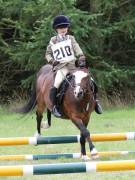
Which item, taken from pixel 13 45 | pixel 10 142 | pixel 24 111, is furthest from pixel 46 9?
pixel 10 142

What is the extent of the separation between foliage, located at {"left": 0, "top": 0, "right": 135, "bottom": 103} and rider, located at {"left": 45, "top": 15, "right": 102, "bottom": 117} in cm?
842

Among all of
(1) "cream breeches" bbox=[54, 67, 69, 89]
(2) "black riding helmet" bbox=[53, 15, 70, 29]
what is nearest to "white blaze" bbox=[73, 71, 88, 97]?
(1) "cream breeches" bbox=[54, 67, 69, 89]

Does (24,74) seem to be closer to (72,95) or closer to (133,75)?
(133,75)

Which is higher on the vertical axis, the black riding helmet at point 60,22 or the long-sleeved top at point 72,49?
the black riding helmet at point 60,22

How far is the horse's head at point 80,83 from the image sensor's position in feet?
28.1

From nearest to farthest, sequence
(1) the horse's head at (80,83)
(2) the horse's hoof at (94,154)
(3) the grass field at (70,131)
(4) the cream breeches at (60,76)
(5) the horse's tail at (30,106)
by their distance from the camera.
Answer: (3) the grass field at (70,131) < (1) the horse's head at (80,83) < (2) the horse's hoof at (94,154) < (4) the cream breeches at (60,76) < (5) the horse's tail at (30,106)

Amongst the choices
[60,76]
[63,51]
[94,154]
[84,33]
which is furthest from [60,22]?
[84,33]

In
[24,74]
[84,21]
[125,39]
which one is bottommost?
[24,74]

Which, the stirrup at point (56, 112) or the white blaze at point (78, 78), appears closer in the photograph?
the white blaze at point (78, 78)

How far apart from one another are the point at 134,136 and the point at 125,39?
13.3 metres

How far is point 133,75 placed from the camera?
20.7 m

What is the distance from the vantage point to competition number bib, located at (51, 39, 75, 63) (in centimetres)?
952

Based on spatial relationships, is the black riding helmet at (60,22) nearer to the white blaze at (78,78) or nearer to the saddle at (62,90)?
the saddle at (62,90)

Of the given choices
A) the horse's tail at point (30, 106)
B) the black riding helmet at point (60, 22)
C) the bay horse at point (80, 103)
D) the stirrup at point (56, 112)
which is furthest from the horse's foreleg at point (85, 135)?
the horse's tail at point (30, 106)
